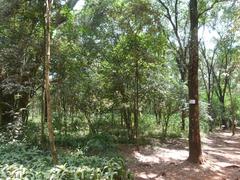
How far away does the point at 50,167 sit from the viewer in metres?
6.42

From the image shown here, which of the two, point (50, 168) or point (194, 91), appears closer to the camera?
point (50, 168)

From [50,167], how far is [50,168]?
0.58ft

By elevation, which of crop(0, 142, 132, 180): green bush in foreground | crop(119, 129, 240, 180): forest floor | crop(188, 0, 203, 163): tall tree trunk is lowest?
crop(119, 129, 240, 180): forest floor

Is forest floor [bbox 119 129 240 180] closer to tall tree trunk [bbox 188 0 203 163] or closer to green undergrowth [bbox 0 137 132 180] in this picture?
tall tree trunk [bbox 188 0 203 163]

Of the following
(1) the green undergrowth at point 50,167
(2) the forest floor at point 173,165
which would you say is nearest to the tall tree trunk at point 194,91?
(2) the forest floor at point 173,165

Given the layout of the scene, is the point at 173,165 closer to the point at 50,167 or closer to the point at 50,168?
the point at 50,167

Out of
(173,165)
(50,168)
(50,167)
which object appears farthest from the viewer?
(173,165)

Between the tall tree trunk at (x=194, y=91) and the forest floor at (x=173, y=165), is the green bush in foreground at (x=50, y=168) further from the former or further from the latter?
the tall tree trunk at (x=194, y=91)

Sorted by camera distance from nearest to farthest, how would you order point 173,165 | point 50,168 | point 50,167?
point 50,168, point 50,167, point 173,165

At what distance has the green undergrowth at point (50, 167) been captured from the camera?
5.64m

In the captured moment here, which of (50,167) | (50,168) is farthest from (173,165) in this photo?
(50,168)

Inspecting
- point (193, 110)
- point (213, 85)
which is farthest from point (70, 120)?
point (213, 85)

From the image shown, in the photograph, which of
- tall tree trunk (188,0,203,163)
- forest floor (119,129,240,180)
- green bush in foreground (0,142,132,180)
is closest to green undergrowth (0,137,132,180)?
green bush in foreground (0,142,132,180)

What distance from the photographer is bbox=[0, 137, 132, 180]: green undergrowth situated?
18.5 ft
